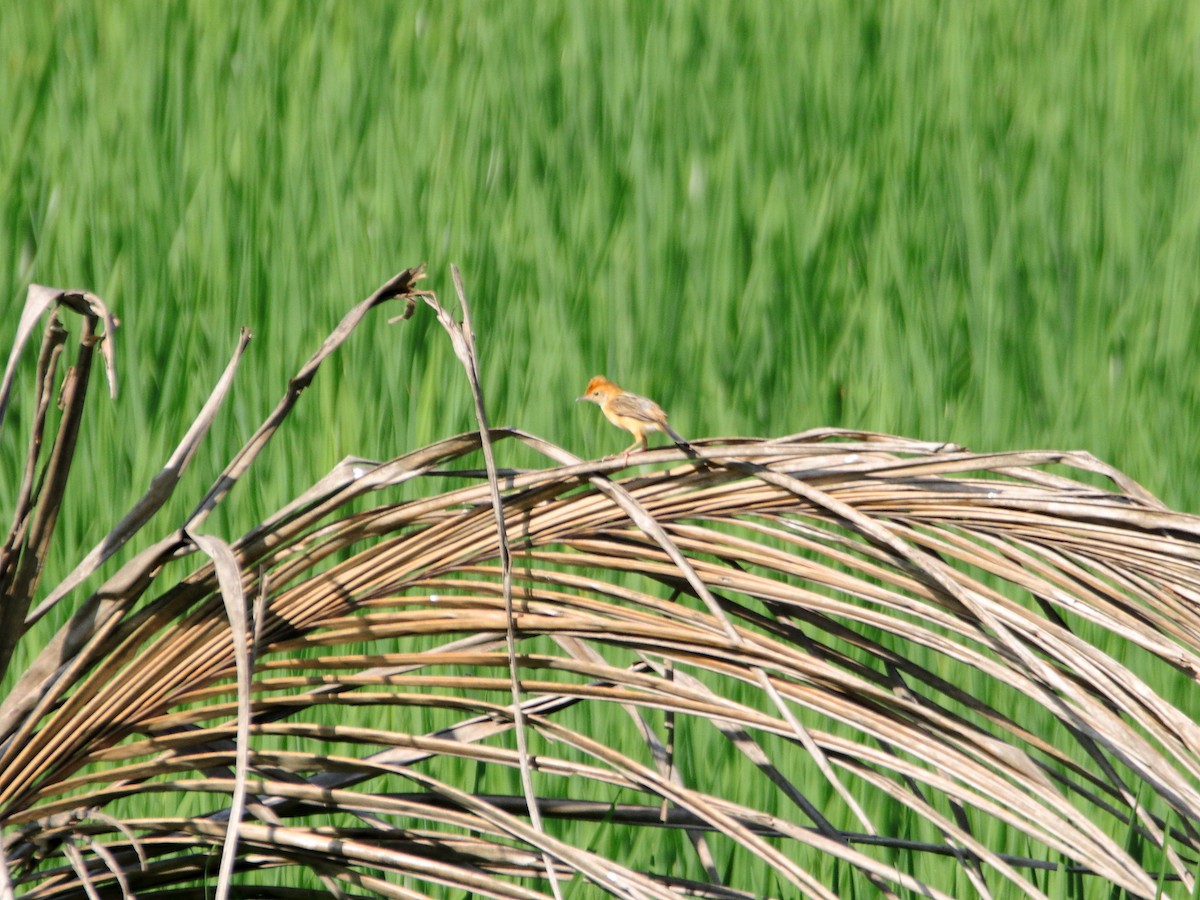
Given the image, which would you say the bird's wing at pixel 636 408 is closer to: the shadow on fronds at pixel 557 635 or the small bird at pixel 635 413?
the small bird at pixel 635 413

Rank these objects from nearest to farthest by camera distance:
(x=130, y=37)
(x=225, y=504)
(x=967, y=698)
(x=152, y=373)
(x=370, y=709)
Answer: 1. (x=967, y=698)
2. (x=370, y=709)
3. (x=225, y=504)
4. (x=152, y=373)
5. (x=130, y=37)

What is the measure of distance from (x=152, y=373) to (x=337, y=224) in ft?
1.85

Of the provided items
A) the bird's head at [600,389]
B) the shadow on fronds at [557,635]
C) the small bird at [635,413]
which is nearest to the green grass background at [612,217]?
the bird's head at [600,389]

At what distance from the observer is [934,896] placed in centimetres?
106

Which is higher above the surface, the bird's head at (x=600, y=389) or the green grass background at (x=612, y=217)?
the green grass background at (x=612, y=217)

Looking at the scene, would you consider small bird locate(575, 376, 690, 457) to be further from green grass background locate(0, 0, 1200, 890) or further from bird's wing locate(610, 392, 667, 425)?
green grass background locate(0, 0, 1200, 890)

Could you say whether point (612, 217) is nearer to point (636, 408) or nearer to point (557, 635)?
point (636, 408)

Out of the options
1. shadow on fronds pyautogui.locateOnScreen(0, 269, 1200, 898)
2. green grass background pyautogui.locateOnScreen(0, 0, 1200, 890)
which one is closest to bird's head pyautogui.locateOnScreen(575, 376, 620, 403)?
green grass background pyautogui.locateOnScreen(0, 0, 1200, 890)

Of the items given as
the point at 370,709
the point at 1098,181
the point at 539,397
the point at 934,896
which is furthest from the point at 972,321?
the point at 934,896

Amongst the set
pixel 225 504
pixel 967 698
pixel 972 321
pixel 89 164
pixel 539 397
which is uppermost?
pixel 89 164

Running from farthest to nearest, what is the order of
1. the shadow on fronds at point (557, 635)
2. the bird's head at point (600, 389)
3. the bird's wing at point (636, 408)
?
the bird's head at point (600, 389)
the bird's wing at point (636, 408)
the shadow on fronds at point (557, 635)

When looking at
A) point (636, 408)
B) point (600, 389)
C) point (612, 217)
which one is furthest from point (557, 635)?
point (612, 217)

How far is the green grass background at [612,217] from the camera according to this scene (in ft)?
10.5

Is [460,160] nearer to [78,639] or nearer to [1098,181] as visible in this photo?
[1098,181]
